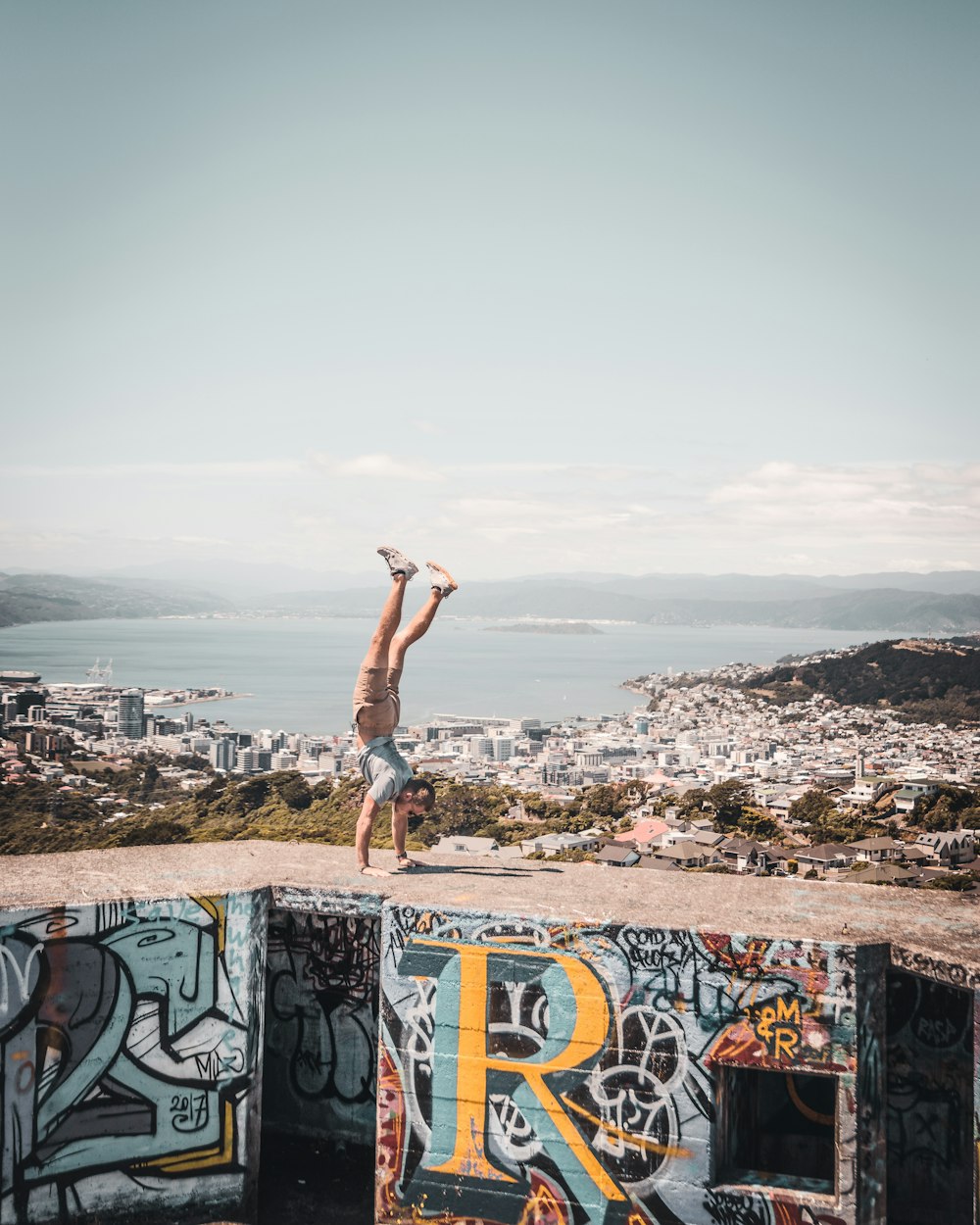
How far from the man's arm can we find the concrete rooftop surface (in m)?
0.11

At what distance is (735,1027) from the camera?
6.50 metres

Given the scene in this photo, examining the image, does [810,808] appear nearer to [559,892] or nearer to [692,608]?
[559,892]

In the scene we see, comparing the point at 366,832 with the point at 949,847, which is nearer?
the point at 366,832

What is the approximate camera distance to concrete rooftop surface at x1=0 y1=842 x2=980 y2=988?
6.69 metres

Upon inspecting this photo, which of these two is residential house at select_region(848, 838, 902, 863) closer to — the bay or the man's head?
the man's head

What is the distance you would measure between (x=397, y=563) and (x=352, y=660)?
56.6 metres

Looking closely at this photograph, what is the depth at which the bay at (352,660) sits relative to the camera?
39.6 metres

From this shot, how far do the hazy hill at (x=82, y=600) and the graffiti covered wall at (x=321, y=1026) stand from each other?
37520 millimetres

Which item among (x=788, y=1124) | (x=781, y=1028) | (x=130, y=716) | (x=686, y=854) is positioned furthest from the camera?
(x=130, y=716)

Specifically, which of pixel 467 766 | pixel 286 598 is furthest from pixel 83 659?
pixel 286 598

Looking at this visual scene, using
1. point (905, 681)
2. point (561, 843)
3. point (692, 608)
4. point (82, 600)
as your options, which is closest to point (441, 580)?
point (561, 843)

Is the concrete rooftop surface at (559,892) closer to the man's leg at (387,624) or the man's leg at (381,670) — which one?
the man's leg at (381,670)

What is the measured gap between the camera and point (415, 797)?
8.14 m

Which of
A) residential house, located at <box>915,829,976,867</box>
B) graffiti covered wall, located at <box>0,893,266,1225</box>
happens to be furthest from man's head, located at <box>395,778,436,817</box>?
residential house, located at <box>915,829,976,867</box>
